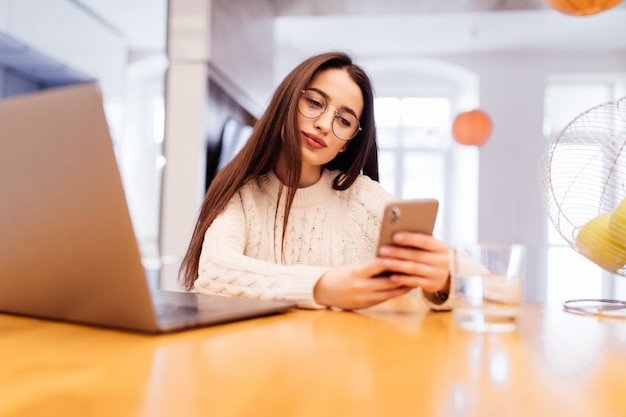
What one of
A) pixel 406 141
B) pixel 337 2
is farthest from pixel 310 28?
pixel 406 141

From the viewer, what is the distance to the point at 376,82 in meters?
6.36

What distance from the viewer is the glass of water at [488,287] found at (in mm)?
638

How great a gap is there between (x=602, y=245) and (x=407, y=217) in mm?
346

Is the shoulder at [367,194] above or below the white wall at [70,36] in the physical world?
below

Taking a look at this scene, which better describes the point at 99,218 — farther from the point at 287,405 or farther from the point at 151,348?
the point at 287,405

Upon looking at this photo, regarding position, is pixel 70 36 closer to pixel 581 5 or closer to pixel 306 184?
pixel 306 184

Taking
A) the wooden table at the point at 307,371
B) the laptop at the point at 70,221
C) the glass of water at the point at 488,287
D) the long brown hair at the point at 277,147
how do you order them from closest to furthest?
1. the wooden table at the point at 307,371
2. the laptop at the point at 70,221
3. the glass of water at the point at 488,287
4. the long brown hair at the point at 277,147

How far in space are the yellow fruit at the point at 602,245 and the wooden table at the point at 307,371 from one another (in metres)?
0.23

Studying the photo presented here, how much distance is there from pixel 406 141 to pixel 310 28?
82.2 inches

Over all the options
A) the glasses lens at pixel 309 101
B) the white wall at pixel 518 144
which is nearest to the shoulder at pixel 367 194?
the glasses lens at pixel 309 101

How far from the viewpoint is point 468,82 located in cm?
616

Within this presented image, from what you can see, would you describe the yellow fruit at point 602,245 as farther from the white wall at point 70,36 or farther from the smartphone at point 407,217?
the white wall at point 70,36

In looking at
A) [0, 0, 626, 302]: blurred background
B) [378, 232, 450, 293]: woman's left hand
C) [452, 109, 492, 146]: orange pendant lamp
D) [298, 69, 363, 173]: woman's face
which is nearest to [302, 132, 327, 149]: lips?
[298, 69, 363, 173]: woman's face

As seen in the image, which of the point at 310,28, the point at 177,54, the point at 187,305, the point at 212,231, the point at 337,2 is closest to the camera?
the point at 187,305
